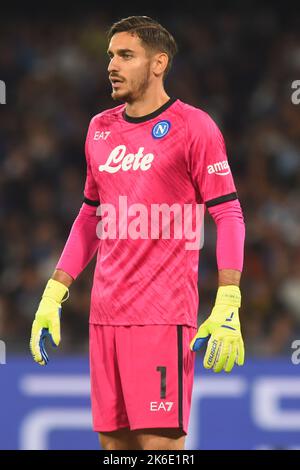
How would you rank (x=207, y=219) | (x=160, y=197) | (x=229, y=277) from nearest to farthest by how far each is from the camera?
(x=229, y=277), (x=160, y=197), (x=207, y=219)

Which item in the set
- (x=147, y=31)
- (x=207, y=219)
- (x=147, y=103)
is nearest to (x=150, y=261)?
(x=147, y=103)

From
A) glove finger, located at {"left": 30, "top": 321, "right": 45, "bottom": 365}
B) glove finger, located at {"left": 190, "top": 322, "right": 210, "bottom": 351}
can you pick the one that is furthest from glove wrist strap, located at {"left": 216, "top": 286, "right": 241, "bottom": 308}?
glove finger, located at {"left": 30, "top": 321, "right": 45, "bottom": 365}

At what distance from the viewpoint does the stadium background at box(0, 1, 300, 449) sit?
240 inches

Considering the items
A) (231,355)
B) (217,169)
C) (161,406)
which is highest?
(217,169)

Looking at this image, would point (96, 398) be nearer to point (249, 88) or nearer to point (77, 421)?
point (77, 421)

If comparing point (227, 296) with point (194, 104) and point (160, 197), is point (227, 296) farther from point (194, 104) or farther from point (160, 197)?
point (194, 104)

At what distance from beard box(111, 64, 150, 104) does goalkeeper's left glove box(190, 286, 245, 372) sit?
76 cm

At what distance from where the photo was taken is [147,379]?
3.66 metres

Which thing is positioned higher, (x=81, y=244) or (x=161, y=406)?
(x=81, y=244)

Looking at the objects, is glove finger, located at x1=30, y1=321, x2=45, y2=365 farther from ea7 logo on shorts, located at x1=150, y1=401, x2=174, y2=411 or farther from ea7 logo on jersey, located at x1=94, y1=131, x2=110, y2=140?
ea7 logo on jersey, located at x1=94, y1=131, x2=110, y2=140

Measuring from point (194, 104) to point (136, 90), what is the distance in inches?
191

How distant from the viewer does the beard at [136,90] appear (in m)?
3.76

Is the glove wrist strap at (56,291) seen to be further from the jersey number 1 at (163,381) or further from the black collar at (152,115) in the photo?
the black collar at (152,115)

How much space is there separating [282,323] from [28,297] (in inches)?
68.1
